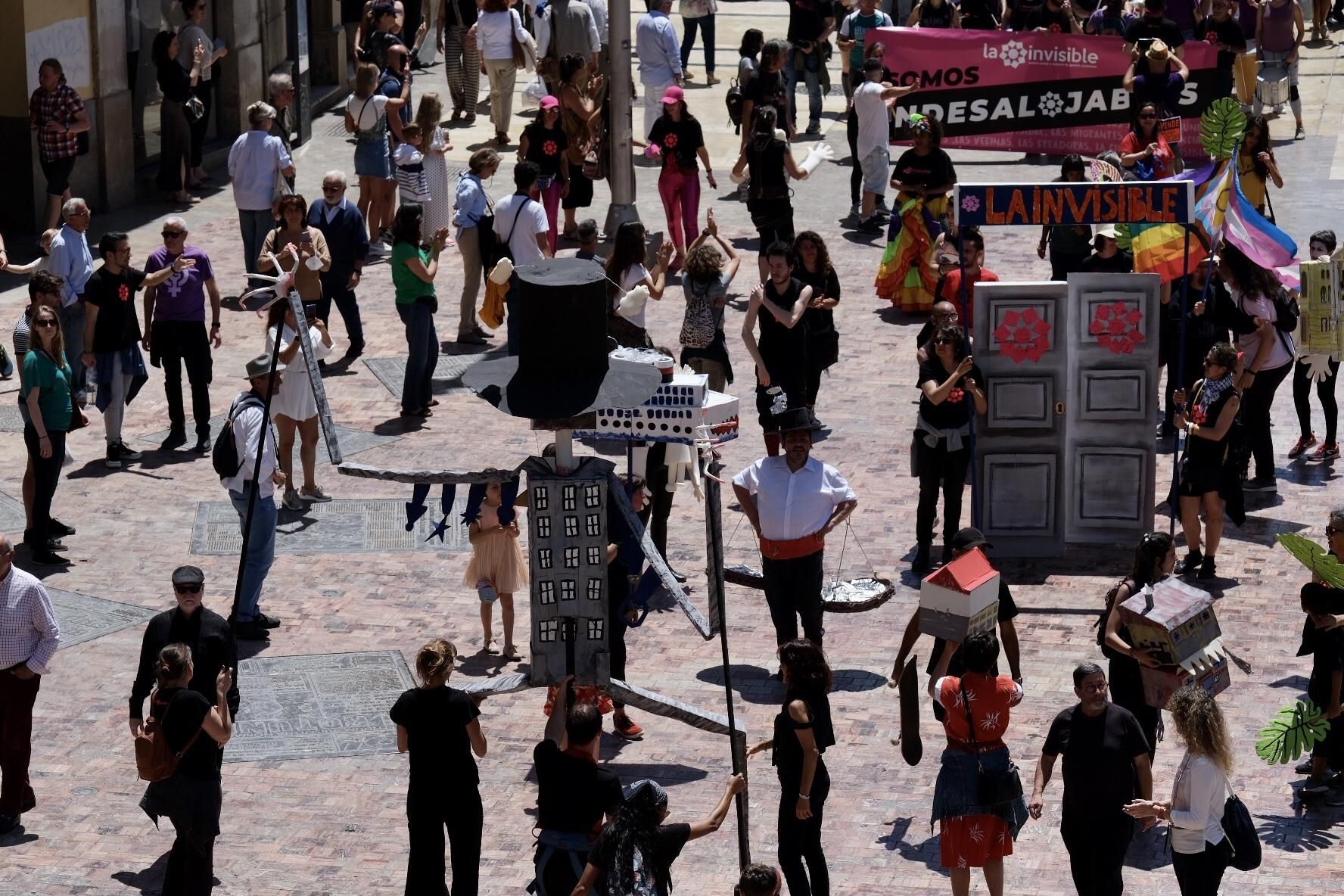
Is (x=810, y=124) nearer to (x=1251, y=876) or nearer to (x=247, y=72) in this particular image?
(x=247, y=72)

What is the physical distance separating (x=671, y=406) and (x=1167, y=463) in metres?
6.90

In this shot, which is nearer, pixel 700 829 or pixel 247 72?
pixel 700 829

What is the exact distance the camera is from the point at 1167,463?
15625 millimetres

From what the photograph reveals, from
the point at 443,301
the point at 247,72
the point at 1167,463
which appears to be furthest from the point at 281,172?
the point at 1167,463

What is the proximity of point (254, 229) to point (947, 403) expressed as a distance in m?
8.23

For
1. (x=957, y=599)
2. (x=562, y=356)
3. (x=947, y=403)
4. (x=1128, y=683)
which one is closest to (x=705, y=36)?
(x=947, y=403)

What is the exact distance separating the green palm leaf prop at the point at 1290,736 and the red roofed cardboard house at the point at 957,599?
1.46 meters

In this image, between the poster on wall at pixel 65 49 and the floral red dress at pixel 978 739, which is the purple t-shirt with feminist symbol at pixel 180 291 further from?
the floral red dress at pixel 978 739

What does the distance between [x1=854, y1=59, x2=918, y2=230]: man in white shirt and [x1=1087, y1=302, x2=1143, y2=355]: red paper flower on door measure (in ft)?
25.5

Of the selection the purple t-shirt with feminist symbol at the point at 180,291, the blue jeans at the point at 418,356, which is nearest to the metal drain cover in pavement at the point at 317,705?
the purple t-shirt with feminist symbol at the point at 180,291

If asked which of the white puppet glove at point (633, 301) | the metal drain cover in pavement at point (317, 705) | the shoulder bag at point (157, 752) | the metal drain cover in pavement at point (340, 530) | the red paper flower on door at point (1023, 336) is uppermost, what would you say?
the white puppet glove at point (633, 301)

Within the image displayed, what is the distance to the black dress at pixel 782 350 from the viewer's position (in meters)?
15.1

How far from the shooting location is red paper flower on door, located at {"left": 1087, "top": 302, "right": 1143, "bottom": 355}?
13.8 meters

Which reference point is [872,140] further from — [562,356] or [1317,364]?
[562,356]
